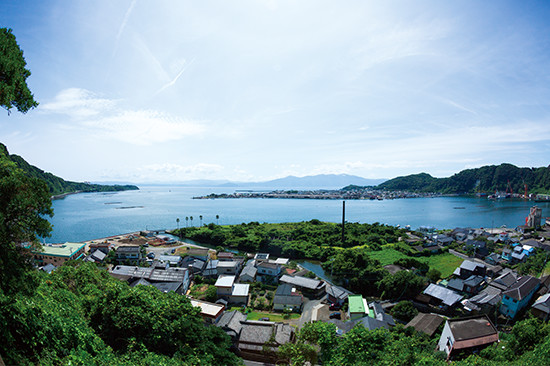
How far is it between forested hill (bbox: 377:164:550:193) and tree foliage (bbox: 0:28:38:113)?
294 ft

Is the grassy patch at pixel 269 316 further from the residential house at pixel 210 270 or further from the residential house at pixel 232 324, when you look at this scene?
the residential house at pixel 210 270

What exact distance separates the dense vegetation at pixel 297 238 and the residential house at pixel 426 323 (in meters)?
10.0

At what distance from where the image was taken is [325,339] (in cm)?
598

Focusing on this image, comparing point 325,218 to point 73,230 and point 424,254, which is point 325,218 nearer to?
point 424,254

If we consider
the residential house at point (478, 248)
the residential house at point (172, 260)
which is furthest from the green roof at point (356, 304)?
the residential house at point (478, 248)

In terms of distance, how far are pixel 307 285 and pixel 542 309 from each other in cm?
1010

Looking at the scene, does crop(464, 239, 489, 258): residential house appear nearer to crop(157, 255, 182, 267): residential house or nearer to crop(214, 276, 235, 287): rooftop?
crop(214, 276, 235, 287): rooftop

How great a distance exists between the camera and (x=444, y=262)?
20109 mm

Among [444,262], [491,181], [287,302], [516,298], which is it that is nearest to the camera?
[516,298]

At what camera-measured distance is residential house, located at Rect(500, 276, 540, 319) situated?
1129cm

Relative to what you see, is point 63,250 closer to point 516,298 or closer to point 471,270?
point 516,298

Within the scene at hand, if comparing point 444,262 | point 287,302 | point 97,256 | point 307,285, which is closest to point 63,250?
point 97,256

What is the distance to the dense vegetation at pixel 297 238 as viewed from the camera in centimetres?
2238

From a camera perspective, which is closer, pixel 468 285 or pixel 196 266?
pixel 468 285
